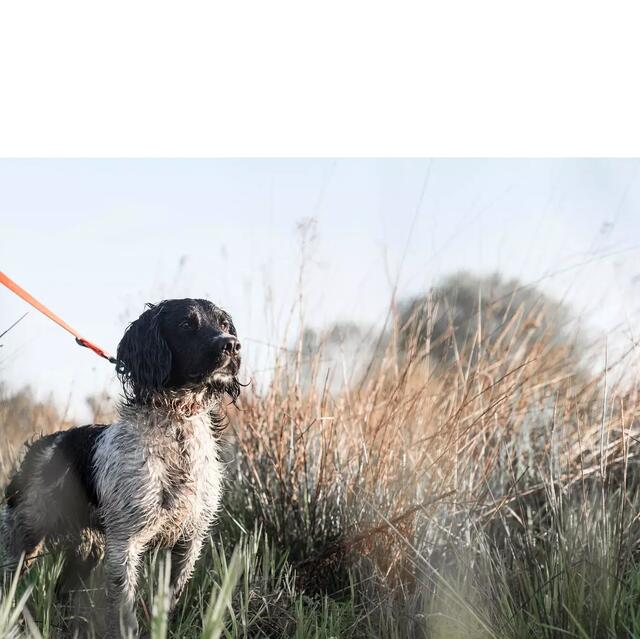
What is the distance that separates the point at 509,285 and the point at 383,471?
2.09m

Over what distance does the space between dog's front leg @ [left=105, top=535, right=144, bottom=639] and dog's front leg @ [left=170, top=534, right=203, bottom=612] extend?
0.18m

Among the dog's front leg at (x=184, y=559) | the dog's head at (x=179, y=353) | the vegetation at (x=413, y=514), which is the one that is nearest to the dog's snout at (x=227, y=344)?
the dog's head at (x=179, y=353)

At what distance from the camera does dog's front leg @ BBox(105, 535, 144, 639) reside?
3.30m

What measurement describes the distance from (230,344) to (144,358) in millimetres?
459

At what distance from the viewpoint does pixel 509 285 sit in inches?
210

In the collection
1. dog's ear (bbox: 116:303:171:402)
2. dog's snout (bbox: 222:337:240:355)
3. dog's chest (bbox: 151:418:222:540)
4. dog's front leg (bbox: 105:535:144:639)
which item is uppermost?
dog's snout (bbox: 222:337:240:355)

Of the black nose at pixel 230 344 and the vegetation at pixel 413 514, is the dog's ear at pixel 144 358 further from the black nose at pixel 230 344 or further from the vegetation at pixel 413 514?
the vegetation at pixel 413 514

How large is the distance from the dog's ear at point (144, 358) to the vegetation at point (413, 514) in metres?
0.78

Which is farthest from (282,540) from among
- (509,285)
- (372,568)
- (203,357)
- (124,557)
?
(509,285)

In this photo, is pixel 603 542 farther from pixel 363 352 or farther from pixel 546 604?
pixel 363 352

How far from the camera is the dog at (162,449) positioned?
11.5 feet

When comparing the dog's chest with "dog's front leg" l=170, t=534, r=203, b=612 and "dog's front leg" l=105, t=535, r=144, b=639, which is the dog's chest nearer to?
"dog's front leg" l=170, t=534, r=203, b=612

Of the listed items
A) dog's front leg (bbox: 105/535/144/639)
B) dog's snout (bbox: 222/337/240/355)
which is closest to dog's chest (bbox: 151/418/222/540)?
dog's front leg (bbox: 105/535/144/639)

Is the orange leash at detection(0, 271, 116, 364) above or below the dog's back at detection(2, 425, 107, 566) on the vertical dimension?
above
